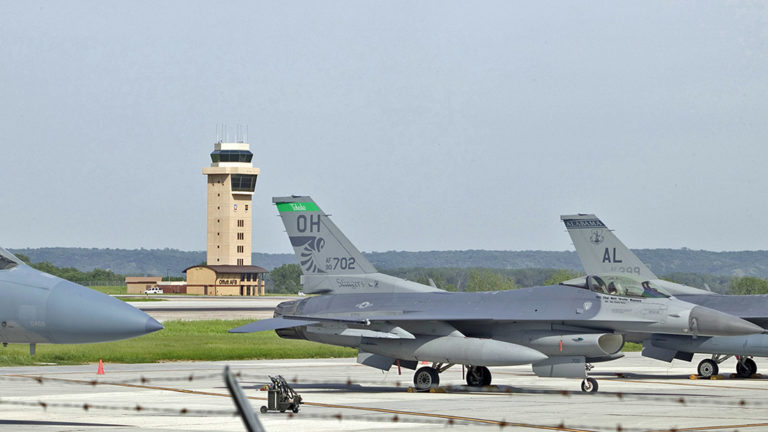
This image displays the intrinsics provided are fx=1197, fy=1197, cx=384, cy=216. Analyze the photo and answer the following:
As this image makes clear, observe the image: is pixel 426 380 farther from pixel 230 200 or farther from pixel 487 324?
pixel 230 200

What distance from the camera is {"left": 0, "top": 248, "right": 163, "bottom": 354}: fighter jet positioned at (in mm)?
13289

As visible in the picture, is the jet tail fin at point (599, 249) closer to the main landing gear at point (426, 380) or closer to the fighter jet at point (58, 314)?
the main landing gear at point (426, 380)

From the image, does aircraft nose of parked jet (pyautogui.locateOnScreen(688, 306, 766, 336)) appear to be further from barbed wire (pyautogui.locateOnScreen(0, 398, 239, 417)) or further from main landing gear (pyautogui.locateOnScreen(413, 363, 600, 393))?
barbed wire (pyautogui.locateOnScreen(0, 398, 239, 417))

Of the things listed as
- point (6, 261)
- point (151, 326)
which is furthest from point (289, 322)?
point (151, 326)

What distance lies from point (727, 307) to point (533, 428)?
12065 millimetres

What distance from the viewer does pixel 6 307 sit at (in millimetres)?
13641

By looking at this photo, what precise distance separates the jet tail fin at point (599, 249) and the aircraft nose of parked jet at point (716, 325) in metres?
10.8

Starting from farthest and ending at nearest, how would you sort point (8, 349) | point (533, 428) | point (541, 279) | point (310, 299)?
point (541, 279) → point (8, 349) → point (310, 299) → point (533, 428)

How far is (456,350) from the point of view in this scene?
21781mm

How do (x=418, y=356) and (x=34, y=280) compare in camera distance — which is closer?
(x=34, y=280)

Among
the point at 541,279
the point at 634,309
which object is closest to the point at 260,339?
the point at 634,309

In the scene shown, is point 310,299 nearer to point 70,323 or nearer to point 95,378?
point 95,378

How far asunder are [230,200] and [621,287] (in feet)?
424

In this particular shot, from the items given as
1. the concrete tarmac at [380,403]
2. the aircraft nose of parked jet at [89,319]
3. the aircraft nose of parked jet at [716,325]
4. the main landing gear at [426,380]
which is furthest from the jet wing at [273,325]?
the aircraft nose of parked jet at [89,319]
